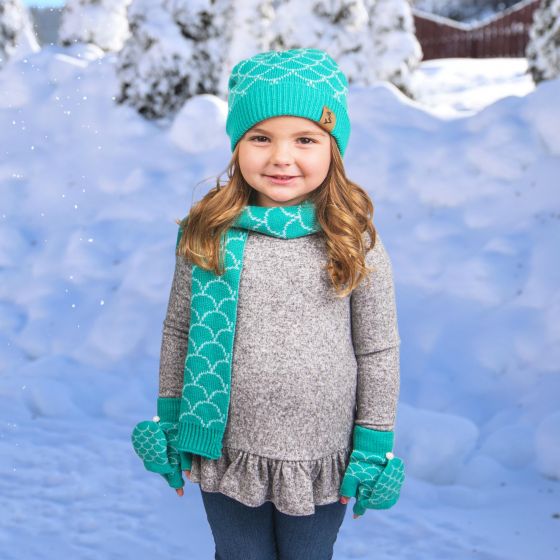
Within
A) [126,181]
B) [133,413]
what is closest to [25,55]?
[126,181]

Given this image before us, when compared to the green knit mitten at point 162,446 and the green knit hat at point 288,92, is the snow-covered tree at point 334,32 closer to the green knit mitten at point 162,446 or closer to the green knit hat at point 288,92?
the green knit hat at point 288,92

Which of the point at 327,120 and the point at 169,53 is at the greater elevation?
the point at 327,120

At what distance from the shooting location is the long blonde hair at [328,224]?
1966 millimetres

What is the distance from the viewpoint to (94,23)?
9219 mm

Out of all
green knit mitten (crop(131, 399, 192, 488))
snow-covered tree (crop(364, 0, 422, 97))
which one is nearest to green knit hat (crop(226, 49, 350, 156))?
green knit mitten (crop(131, 399, 192, 488))

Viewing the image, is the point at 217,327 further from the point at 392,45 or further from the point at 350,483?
the point at 392,45

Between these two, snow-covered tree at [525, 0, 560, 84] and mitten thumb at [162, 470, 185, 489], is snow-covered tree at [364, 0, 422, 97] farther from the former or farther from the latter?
mitten thumb at [162, 470, 185, 489]

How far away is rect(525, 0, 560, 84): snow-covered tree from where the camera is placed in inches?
270

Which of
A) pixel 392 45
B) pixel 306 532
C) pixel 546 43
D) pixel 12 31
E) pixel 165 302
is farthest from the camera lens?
pixel 12 31

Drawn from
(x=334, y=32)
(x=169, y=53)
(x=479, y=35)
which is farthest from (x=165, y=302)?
(x=479, y=35)

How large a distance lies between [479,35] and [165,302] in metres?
16.6

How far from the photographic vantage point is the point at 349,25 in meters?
7.88

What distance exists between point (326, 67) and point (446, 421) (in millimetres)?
2404

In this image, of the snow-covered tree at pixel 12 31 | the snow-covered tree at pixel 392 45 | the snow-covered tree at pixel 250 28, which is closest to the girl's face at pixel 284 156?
the snow-covered tree at pixel 392 45
